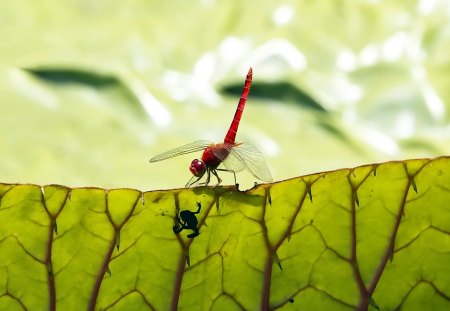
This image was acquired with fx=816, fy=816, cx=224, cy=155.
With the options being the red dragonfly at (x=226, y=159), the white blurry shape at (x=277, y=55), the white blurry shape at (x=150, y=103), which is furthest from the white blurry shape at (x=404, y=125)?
the red dragonfly at (x=226, y=159)

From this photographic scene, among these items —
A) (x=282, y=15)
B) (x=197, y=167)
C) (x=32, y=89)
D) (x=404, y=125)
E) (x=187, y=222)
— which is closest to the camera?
(x=187, y=222)

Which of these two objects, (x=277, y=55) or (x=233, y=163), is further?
(x=277, y=55)

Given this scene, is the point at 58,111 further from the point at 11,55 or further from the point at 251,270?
the point at 251,270

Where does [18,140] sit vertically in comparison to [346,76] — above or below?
below

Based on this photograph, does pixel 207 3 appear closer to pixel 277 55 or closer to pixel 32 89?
pixel 277 55

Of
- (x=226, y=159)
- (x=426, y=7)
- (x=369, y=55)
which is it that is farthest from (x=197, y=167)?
(x=426, y=7)

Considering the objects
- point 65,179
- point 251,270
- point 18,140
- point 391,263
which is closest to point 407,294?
point 391,263
